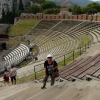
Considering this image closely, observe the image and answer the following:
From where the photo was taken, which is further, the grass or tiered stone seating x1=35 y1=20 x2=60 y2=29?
the grass

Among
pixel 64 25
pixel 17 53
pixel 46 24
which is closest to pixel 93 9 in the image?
pixel 46 24

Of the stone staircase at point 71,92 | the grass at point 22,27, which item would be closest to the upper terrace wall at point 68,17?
the grass at point 22,27

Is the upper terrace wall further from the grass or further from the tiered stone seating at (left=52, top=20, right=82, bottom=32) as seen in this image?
the grass

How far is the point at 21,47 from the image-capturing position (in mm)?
40375

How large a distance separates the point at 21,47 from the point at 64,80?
32.0 m

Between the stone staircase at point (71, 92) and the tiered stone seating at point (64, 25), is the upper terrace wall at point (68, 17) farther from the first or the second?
the stone staircase at point (71, 92)

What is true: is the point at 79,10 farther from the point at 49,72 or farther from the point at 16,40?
the point at 49,72

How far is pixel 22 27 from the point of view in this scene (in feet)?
184

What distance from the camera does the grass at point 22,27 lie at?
2101 inches

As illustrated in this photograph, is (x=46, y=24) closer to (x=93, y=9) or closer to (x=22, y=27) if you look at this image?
(x=22, y=27)

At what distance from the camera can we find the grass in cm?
5335

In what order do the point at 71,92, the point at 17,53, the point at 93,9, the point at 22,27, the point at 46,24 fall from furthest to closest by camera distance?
the point at 93,9
the point at 22,27
the point at 46,24
the point at 17,53
the point at 71,92

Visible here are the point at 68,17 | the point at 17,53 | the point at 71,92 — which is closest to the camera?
the point at 71,92

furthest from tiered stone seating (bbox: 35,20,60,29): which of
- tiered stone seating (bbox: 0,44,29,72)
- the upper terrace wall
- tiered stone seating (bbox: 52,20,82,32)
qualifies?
tiered stone seating (bbox: 0,44,29,72)
